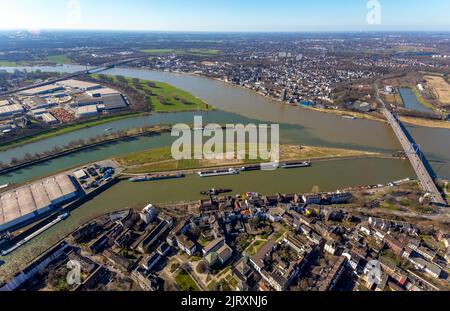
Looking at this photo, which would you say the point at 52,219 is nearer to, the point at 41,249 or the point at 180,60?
the point at 41,249

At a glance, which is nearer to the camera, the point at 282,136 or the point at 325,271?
the point at 325,271

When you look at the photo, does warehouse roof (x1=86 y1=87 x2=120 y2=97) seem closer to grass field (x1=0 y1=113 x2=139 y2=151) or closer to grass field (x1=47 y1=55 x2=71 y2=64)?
grass field (x1=0 y1=113 x2=139 y2=151)

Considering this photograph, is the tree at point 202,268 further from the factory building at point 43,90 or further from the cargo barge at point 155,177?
the factory building at point 43,90

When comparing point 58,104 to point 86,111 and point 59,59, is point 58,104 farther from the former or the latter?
point 59,59

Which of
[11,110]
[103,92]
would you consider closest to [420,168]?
[103,92]

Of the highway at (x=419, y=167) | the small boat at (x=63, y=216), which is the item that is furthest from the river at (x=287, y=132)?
the small boat at (x=63, y=216)

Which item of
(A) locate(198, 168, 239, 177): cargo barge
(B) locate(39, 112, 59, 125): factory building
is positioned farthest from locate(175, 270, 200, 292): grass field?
(B) locate(39, 112, 59, 125): factory building

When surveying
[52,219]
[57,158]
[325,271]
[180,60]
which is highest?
[180,60]
